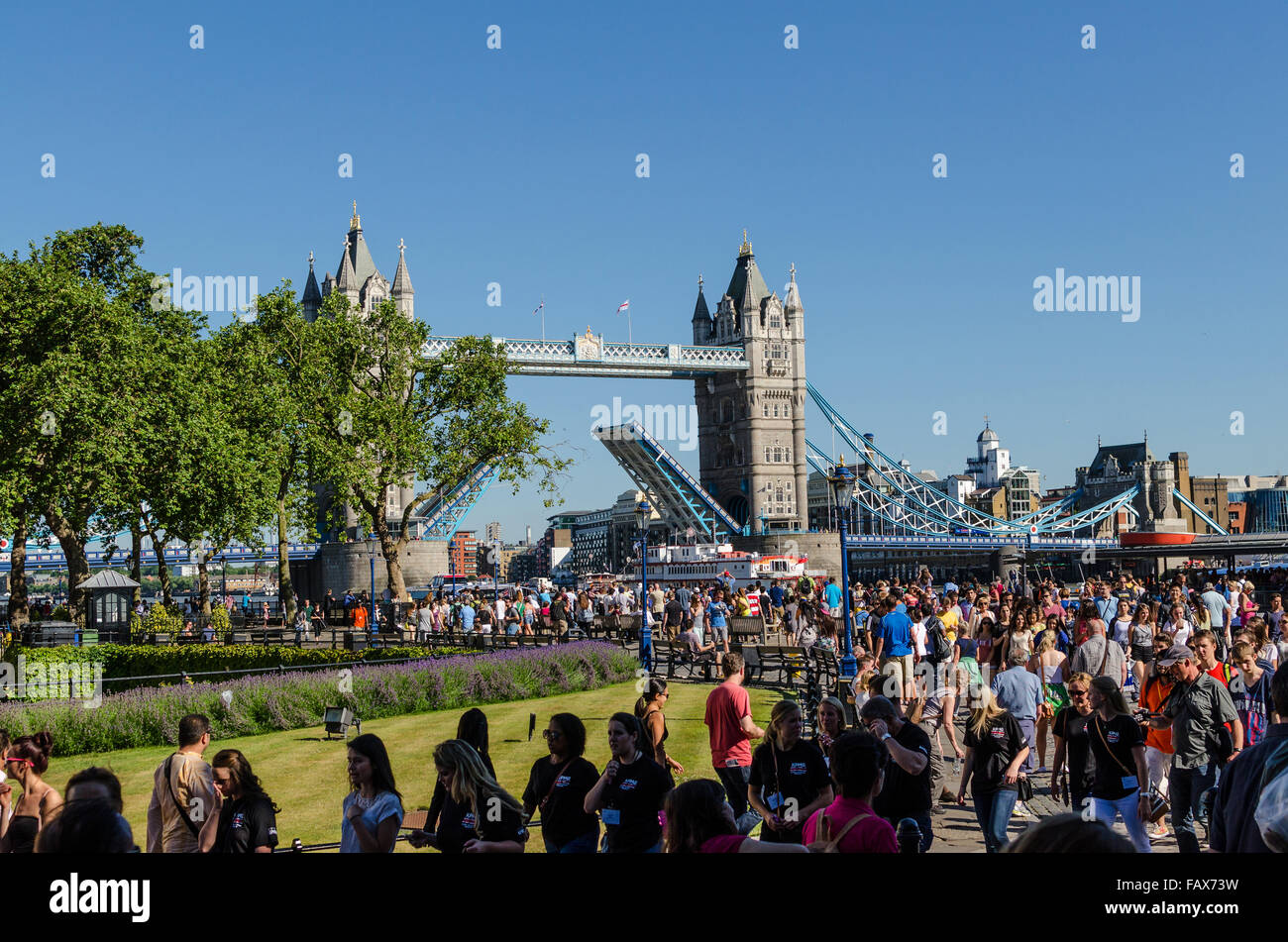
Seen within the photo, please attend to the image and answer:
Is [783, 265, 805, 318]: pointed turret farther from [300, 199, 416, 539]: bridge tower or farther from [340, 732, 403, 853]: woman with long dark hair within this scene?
[340, 732, 403, 853]: woman with long dark hair

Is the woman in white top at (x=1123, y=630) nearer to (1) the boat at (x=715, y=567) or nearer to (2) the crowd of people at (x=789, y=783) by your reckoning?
(2) the crowd of people at (x=789, y=783)

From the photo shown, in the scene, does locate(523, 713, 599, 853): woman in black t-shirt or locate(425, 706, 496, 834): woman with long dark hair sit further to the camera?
locate(425, 706, 496, 834): woman with long dark hair

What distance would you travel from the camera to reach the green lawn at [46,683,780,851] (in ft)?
44.9

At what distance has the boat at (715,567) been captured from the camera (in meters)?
59.4

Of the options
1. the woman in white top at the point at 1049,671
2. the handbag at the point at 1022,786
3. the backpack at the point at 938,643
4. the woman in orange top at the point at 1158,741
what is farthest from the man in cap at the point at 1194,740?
the backpack at the point at 938,643

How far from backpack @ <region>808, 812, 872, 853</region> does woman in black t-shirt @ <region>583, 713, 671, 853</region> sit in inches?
47.6

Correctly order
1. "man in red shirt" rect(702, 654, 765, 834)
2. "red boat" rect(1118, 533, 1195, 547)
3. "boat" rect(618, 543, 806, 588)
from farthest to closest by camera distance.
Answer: "red boat" rect(1118, 533, 1195, 547)
"boat" rect(618, 543, 806, 588)
"man in red shirt" rect(702, 654, 765, 834)

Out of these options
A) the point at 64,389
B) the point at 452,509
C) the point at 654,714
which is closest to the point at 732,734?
the point at 654,714

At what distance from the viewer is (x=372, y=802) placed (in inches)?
255

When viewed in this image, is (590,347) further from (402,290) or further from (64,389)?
(64,389)

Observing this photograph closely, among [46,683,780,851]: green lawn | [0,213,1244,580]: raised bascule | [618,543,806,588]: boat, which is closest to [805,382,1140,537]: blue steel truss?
[0,213,1244,580]: raised bascule

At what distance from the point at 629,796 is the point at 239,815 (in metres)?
2.20
